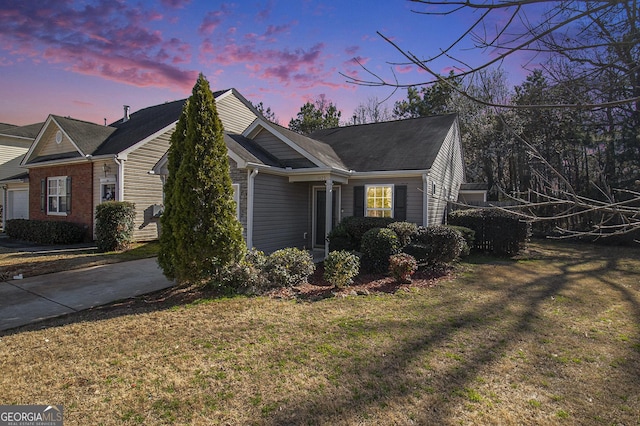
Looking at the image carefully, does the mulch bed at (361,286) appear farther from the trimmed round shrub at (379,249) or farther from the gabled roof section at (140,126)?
the gabled roof section at (140,126)

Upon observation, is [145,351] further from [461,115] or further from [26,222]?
[461,115]

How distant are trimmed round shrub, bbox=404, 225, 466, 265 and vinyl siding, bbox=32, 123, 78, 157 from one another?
15252 millimetres

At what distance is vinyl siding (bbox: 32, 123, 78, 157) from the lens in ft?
49.7

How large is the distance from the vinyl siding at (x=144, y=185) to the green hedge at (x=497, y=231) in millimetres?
12768

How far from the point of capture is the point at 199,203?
6484mm

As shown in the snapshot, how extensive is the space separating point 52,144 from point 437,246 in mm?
17807

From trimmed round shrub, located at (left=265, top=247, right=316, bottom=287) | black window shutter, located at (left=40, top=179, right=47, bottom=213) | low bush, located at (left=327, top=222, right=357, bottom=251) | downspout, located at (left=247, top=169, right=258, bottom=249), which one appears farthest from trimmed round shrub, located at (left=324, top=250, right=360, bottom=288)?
black window shutter, located at (left=40, top=179, right=47, bottom=213)

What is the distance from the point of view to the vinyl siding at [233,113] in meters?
16.4

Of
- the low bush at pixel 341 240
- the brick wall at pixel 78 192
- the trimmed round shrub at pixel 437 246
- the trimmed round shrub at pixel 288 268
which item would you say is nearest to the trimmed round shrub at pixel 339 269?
the trimmed round shrub at pixel 288 268

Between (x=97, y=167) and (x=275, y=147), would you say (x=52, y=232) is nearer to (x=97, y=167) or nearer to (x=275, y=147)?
(x=97, y=167)

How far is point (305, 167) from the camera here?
11.0 m

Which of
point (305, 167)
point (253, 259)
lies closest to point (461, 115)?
point (305, 167)

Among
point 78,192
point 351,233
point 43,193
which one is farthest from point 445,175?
point 43,193

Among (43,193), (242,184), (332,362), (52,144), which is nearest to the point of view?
(332,362)
